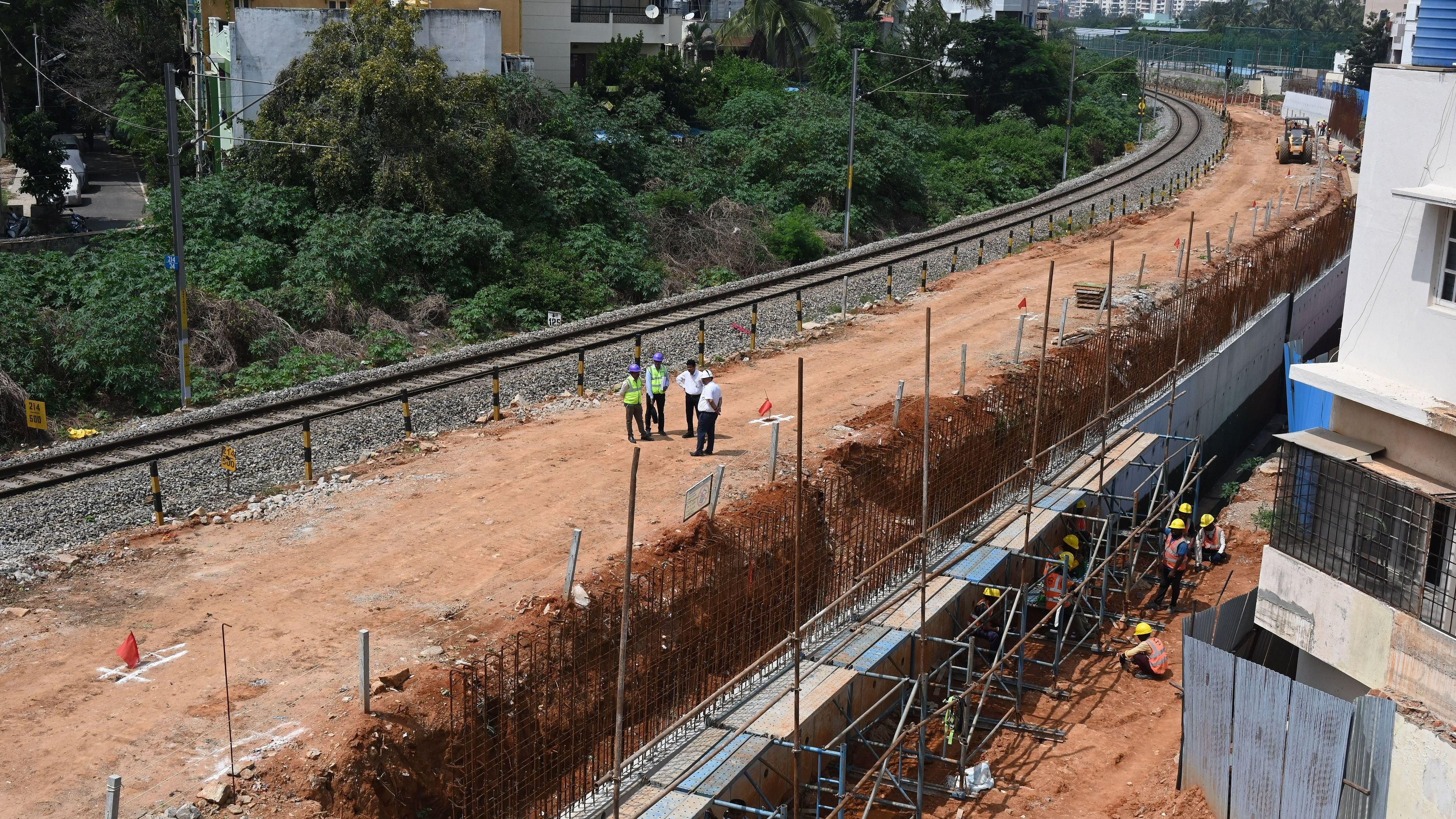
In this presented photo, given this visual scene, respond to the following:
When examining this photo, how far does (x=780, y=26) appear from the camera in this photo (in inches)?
2360

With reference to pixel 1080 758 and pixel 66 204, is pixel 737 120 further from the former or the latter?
pixel 1080 758

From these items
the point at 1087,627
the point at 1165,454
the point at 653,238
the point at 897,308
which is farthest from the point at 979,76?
the point at 1087,627

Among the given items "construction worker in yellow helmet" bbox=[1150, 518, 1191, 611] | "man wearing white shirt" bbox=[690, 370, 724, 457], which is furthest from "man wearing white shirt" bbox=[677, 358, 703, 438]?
"construction worker in yellow helmet" bbox=[1150, 518, 1191, 611]

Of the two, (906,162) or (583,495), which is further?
(906,162)

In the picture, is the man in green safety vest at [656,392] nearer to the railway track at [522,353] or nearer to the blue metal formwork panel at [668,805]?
the railway track at [522,353]

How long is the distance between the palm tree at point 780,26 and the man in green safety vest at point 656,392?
1669 inches

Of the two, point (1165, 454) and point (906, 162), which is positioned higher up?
point (906, 162)

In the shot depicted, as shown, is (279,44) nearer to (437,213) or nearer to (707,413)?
(437,213)

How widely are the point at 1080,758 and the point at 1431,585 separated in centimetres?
438

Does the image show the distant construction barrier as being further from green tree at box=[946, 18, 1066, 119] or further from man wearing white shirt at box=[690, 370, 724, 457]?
green tree at box=[946, 18, 1066, 119]

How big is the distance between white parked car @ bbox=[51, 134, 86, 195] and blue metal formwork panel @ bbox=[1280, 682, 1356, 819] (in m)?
39.3

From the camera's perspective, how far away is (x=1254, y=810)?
12844 millimetres

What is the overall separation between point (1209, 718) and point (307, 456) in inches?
462

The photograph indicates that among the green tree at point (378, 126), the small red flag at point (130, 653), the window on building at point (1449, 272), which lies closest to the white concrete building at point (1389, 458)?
the window on building at point (1449, 272)
